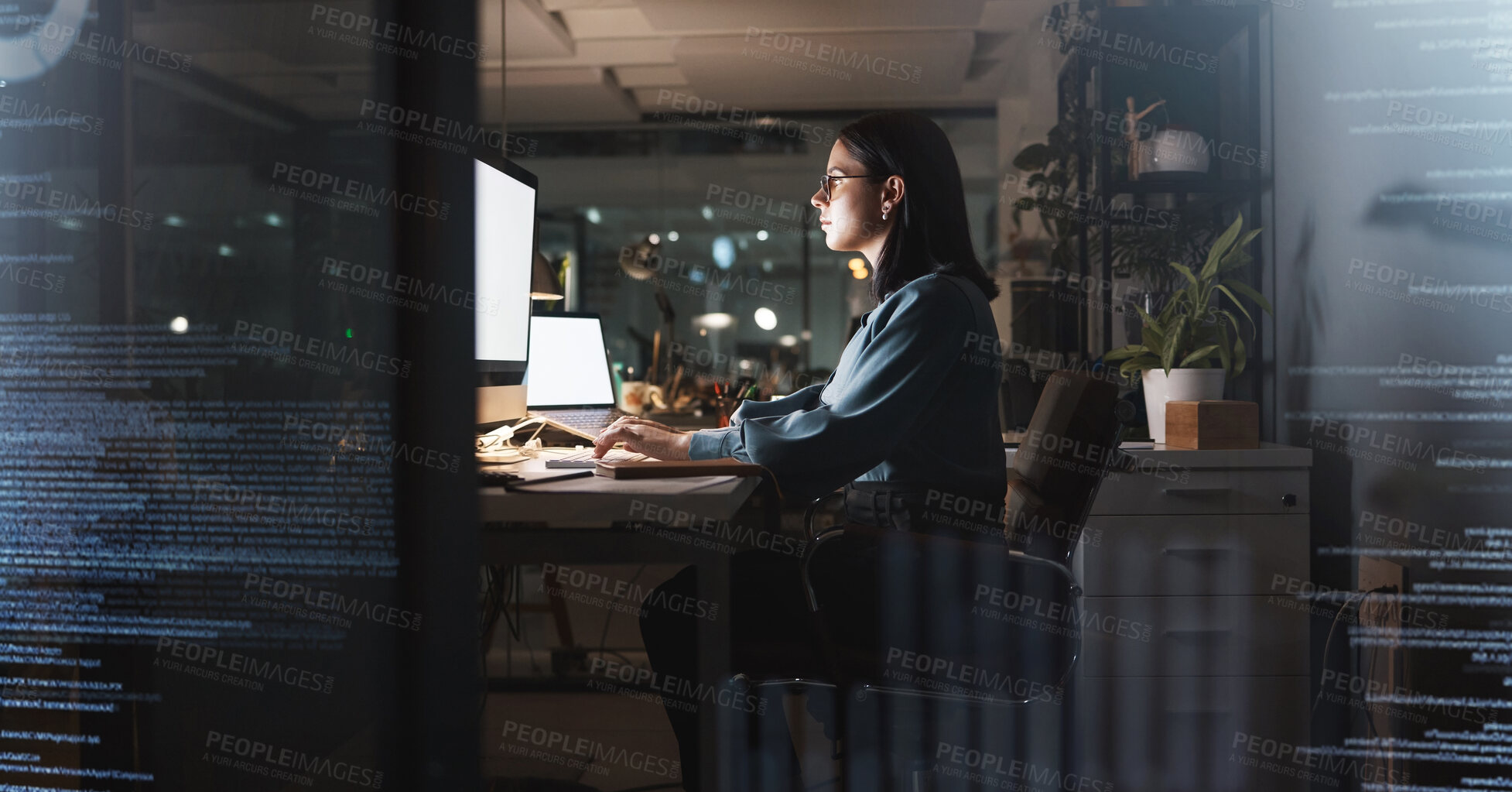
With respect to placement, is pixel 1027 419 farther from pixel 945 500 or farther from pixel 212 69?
pixel 212 69

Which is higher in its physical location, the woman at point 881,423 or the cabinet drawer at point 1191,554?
the woman at point 881,423

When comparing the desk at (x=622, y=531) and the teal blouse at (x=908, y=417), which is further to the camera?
the teal blouse at (x=908, y=417)

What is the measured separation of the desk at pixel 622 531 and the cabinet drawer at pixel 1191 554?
3.66 ft

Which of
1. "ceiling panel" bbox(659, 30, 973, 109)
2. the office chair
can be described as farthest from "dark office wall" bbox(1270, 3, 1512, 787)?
"ceiling panel" bbox(659, 30, 973, 109)

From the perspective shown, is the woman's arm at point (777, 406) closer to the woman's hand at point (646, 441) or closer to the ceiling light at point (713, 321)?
the woman's hand at point (646, 441)

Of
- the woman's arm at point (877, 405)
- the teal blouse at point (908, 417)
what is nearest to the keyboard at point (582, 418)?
the teal blouse at point (908, 417)

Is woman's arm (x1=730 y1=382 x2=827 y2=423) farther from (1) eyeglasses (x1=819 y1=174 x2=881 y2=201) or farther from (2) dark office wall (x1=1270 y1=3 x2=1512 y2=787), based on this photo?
(2) dark office wall (x1=1270 y1=3 x2=1512 y2=787)

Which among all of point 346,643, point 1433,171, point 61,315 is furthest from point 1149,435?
point 61,315

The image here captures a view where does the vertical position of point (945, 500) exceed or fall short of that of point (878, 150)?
it falls short

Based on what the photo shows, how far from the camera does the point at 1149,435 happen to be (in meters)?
2.30

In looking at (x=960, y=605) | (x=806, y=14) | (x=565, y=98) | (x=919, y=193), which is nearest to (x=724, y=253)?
(x=565, y=98)

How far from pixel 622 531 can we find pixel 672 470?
14 centimetres

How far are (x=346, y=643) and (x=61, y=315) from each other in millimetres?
547

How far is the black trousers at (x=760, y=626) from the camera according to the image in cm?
133
